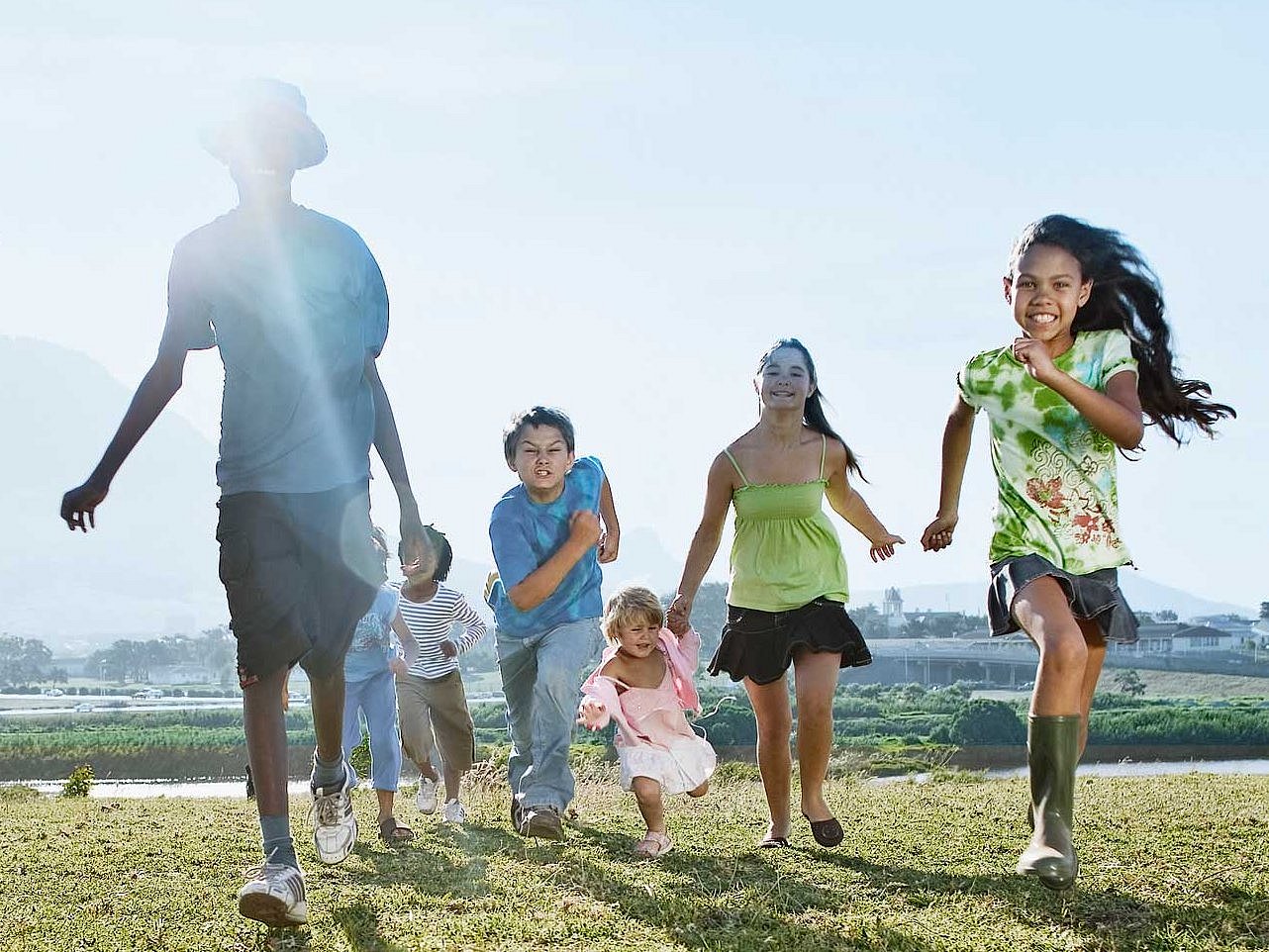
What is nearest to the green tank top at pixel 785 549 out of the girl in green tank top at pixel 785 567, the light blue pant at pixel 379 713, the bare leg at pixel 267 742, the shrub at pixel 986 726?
the girl in green tank top at pixel 785 567

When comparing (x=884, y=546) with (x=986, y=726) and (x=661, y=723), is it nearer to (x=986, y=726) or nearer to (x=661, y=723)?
(x=661, y=723)

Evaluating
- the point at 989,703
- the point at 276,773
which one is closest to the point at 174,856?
the point at 276,773

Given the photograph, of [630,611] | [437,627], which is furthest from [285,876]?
[437,627]

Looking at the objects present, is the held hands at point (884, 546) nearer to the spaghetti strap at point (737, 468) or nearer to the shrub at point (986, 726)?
the spaghetti strap at point (737, 468)

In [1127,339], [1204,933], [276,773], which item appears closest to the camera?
[1204,933]

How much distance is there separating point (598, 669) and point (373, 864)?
1316mm

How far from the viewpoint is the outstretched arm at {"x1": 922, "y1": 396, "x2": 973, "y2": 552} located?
5.10 metres

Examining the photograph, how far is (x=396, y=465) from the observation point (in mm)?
4699

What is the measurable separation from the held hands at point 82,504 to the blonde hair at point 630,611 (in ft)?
8.27

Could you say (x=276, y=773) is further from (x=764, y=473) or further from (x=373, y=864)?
(x=764, y=473)

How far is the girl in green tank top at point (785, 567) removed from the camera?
19.3 feet

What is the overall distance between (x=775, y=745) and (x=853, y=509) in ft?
3.75

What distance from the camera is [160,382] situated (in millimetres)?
4418

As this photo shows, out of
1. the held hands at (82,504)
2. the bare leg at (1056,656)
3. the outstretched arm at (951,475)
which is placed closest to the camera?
the held hands at (82,504)
